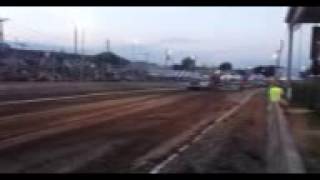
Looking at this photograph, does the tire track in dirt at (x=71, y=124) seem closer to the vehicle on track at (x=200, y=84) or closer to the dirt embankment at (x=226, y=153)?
the dirt embankment at (x=226, y=153)

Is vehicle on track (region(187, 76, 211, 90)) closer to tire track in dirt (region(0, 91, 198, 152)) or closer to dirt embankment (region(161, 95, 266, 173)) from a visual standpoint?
tire track in dirt (region(0, 91, 198, 152))

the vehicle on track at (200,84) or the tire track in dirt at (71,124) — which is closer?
the tire track in dirt at (71,124)

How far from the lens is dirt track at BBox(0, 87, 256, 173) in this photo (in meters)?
15.3

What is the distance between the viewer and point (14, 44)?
87500 mm

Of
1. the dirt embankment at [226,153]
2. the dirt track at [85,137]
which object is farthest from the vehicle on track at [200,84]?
the dirt embankment at [226,153]

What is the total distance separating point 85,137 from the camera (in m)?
22.0

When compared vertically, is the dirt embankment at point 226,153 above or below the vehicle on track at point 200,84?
above

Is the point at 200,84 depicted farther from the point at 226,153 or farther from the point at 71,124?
the point at 226,153

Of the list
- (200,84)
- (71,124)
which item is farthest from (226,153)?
(200,84)

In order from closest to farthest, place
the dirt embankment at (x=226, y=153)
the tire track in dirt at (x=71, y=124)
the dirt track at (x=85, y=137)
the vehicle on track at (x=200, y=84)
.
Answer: the dirt embankment at (x=226, y=153)
the dirt track at (x=85, y=137)
the tire track in dirt at (x=71, y=124)
the vehicle on track at (x=200, y=84)

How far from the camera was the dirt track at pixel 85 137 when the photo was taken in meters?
15.3

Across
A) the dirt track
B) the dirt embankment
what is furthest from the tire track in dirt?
the dirt embankment
